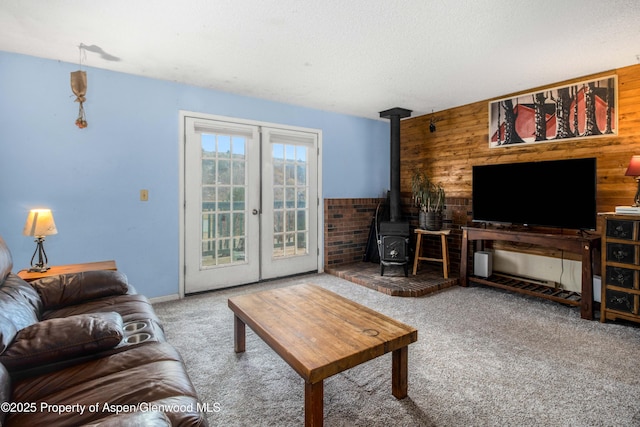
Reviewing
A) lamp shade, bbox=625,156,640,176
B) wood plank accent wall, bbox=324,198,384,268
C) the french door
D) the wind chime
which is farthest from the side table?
lamp shade, bbox=625,156,640,176

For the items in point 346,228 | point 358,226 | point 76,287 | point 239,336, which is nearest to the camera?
point 76,287

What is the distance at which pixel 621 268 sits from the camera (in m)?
2.72

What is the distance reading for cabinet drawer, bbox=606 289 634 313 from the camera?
8.77ft

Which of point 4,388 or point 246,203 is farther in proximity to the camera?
point 246,203

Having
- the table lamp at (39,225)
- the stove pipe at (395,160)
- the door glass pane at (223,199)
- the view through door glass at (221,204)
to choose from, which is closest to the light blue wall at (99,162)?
the view through door glass at (221,204)

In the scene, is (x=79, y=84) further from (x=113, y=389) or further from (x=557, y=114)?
(x=557, y=114)

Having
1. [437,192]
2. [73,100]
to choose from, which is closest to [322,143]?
[437,192]

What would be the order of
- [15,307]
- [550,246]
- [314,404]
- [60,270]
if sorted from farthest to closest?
[550,246] < [60,270] < [15,307] < [314,404]

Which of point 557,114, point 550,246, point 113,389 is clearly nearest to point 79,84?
point 113,389

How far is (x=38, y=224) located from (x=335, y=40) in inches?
107

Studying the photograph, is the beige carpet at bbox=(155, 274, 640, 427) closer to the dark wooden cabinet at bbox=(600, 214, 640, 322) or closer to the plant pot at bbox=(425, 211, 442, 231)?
the dark wooden cabinet at bbox=(600, 214, 640, 322)

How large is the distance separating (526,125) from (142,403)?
14.5 feet

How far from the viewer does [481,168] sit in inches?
153

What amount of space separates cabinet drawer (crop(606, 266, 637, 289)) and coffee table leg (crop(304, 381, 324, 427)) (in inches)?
113
